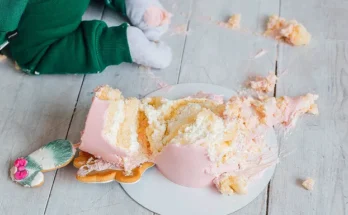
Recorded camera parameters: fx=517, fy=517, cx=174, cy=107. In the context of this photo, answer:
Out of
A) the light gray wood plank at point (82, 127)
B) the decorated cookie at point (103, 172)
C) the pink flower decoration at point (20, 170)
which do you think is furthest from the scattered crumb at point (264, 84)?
the pink flower decoration at point (20, 170)

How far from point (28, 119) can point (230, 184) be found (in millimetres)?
372

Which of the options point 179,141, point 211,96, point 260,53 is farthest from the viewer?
point 260,53

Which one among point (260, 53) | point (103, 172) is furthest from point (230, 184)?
point (260, 53)

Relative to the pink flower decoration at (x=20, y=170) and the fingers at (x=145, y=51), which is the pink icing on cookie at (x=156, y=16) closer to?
the fingers at (x=145, y=51)

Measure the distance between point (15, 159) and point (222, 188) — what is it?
34 centimetres

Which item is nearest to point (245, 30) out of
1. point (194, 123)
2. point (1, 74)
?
point (194, 123)

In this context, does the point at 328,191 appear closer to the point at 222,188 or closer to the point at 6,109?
the point at 222,188

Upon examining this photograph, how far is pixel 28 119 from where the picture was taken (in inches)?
35.6

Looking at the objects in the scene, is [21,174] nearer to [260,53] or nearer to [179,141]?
[179,141]

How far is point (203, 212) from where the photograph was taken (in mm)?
783

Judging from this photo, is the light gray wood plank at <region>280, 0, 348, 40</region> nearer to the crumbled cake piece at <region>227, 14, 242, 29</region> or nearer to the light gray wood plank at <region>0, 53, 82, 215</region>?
the crumbled cake piece at <region>227, 14, 242, 29</region>

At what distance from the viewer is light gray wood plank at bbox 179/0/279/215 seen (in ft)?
3.11

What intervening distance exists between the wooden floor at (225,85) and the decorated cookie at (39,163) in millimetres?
17

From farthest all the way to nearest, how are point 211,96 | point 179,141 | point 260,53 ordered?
1. point 260,53
2. point 211,96
3. point 179,141
